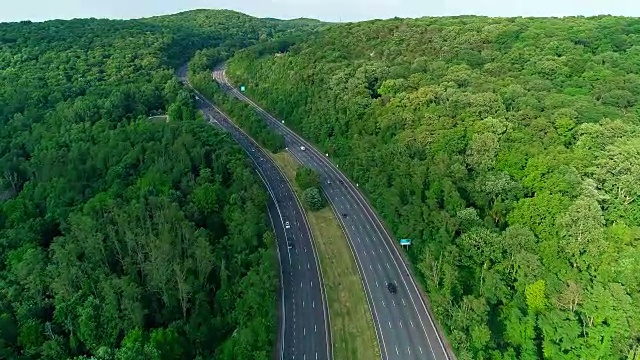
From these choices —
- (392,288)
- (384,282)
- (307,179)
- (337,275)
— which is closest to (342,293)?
(337,275)

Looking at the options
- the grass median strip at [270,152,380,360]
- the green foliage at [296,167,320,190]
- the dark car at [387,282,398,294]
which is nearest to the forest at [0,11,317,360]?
the grass median strip at [270,152,380,360]

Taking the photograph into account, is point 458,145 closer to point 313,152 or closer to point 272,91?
point 313,152

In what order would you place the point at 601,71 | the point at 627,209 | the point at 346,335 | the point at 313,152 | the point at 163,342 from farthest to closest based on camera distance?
the point at 313,152 → the point at 601,71 → the point at 627,209 → the point at 346,335 → the point at 163,342

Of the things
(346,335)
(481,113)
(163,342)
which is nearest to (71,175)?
(163,342)

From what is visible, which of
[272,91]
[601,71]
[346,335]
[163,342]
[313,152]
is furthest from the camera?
[272,91]

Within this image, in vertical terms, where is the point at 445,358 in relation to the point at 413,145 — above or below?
below

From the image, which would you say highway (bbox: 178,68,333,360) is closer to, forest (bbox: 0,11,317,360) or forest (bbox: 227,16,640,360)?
forest (bbox: 0,11,317,360)

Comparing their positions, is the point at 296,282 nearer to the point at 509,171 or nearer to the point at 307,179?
the point at 307,179
